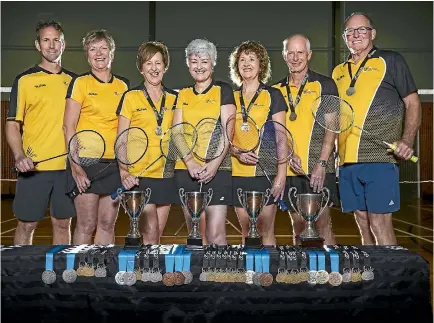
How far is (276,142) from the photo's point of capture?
11.7ft

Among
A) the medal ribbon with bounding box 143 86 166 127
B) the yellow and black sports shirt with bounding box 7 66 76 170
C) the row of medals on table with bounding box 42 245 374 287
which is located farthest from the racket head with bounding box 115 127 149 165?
the row of medals on table with bounding box 42 245 374 287

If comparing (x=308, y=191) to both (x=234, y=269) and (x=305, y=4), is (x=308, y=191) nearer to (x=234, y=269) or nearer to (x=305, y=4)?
(x=234, y=269)

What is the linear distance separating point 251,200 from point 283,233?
5.15m

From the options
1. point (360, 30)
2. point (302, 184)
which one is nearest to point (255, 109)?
point (302, 184)

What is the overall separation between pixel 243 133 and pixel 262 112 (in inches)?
7.3

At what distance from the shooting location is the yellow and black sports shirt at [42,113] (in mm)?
3938

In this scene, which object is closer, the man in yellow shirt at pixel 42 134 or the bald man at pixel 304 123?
the bald man at pixel 304 123

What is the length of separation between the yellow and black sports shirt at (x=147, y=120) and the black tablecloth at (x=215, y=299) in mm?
1052

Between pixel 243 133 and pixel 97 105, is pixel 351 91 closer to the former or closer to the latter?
pixel 243 133

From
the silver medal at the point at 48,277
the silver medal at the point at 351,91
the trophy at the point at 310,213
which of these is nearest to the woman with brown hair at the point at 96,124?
the silver medal at the point at 48,277

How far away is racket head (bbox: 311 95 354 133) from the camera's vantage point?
3551 mm

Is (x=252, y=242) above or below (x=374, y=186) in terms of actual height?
below

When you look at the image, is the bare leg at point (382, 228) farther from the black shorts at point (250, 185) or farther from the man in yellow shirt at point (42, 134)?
the man in yellow shirt at point (42, 134)

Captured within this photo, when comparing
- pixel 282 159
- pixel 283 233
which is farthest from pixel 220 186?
pixel 283 233
